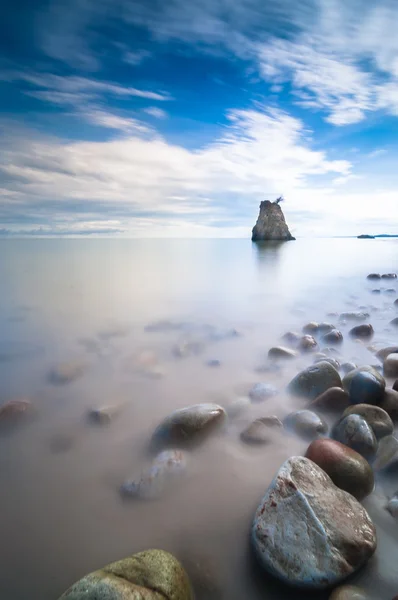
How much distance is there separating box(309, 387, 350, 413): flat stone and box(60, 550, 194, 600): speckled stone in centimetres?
250

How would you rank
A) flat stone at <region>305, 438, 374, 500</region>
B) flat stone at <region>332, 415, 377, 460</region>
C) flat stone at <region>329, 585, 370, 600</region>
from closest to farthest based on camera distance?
flat stone at <region>329, 585, 370, 600</region> < flat stone at <region>305, 438, 374, 500</region> < flat stone at <region>332, 415, 377, 460</region>

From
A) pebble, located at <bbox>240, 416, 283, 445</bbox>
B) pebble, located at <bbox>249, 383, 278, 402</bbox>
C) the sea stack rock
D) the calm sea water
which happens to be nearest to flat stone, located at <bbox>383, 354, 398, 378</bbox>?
the calm sea water

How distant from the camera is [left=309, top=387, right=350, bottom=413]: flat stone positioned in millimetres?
3771

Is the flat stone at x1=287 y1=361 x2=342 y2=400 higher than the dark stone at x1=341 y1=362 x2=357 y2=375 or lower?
higher

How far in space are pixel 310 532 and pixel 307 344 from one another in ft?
14.4

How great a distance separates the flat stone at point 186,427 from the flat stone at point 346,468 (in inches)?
44.0

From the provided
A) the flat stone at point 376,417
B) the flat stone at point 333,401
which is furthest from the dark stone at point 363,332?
the flat stone at point 376,417

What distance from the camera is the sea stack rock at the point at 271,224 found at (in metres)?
70.5

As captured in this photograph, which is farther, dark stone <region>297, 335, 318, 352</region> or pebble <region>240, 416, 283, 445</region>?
dark stone <region>297, 335, 318, 352</region>

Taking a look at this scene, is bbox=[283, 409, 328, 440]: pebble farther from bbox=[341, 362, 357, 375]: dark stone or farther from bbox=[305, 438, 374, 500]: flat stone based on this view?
bbox=[341, 362, 357, 375]: dark stone

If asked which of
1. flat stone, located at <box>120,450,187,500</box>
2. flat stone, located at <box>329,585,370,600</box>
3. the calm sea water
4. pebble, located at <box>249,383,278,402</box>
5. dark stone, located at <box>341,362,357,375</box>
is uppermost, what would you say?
flat stone, located at <box>329,585,370,600</box>

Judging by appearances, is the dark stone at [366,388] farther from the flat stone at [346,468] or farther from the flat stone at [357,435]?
the flat stone at [346,468]

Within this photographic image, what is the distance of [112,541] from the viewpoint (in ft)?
7.52

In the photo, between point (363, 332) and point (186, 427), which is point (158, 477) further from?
point (363, 332)
